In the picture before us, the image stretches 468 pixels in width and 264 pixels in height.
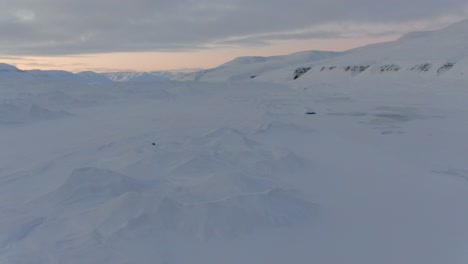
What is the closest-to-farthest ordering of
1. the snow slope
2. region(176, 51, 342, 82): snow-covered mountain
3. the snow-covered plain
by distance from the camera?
the snow-covered plain → the snow slope → region(176, 51, 342, 82): snow-covered mountain

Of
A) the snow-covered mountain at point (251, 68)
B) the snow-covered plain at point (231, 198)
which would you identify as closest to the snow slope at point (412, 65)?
the snow-covered mountain at point (251, 68)

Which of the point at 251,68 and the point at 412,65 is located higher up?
the point at 412,65

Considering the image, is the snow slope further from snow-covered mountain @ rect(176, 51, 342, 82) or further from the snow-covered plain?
the snow-covered plain

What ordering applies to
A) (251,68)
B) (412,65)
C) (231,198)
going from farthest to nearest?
(251,68) < (412,65) < (231,198)

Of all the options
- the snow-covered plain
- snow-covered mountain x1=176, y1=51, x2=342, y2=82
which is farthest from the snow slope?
the snow-covered plain

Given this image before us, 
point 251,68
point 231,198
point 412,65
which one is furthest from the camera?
point 251,68

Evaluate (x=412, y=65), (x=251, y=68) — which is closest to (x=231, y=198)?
(x=412, y=65)

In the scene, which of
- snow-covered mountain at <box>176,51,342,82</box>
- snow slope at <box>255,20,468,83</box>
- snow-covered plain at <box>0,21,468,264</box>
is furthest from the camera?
snow-covered mountain at <box>176,51,342,82</box>

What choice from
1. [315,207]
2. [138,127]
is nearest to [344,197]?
[315,207]

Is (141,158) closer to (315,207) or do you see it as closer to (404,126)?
(315,207)

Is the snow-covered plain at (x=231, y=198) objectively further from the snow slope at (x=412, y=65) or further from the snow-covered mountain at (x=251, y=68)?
→ the snow-covered mountain at (x=251, y=68)

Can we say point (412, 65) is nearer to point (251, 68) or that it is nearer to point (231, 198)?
point (231, 198)
